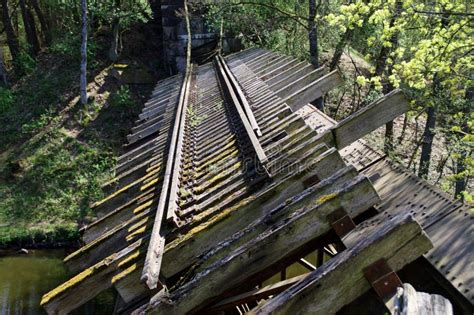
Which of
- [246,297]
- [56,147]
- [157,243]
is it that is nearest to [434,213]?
[246,297]

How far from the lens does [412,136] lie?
16.2 m

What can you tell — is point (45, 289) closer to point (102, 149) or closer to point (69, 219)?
point (69, 219)

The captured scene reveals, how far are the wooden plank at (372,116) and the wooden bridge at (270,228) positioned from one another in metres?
0.01

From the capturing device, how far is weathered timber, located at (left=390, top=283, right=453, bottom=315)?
2305 millimetres

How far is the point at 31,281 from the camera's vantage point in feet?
36.2

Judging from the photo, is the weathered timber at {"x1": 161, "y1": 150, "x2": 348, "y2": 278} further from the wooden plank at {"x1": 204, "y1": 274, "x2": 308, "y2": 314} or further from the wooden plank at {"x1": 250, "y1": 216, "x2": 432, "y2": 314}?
the wooden plank at {"x1": 250, "y1": 216, "x2": 432, "y2": 314}

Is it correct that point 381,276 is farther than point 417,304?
Yes

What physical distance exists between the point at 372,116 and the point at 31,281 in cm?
975

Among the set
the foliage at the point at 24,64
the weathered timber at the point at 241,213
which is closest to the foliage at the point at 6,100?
the foliage at the point at 24,64

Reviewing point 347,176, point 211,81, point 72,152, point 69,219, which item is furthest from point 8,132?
point 347,176

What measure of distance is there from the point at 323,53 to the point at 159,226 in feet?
56.1

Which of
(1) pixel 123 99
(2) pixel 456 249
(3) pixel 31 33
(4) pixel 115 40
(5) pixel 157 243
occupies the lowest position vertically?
(1) pixel 123 99

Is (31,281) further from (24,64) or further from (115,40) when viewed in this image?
(24,64)

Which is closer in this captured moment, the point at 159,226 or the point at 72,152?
the point at 159,226
